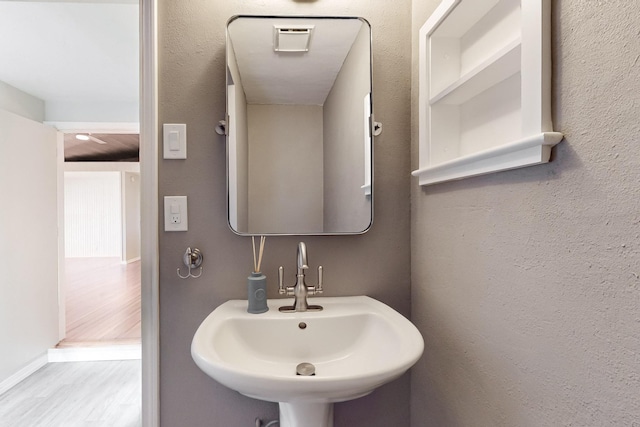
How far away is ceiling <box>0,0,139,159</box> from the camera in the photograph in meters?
1.70

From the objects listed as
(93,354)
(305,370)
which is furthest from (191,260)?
(93,354)

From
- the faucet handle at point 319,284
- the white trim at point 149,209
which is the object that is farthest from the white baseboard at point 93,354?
the faucet handle at point 319,284

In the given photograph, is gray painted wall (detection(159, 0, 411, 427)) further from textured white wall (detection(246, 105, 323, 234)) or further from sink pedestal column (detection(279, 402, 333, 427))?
sink pedestal column (detection(279, 402, 333, 427))

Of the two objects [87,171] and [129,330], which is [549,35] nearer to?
[129,330]

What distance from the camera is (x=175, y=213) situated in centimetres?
112

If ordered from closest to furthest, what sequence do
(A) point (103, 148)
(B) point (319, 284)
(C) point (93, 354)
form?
(B) point (319, 284) < (C) point (93, 354) < (A) point (103, 148)

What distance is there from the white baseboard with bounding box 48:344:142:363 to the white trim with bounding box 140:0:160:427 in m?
1.71

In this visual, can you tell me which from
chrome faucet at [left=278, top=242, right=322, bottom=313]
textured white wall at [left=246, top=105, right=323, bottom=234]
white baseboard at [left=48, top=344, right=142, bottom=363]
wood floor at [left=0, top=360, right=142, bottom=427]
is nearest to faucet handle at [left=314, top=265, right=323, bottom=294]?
chrome faucet at [left=278, top=242, right=322, bottom=313]

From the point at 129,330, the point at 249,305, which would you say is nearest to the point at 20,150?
the point at 129,330

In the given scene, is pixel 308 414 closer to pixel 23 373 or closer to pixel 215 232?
pixel 215 232

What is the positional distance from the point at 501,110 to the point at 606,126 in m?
0.32

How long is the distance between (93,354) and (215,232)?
220 centimetres

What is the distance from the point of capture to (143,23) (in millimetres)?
1078

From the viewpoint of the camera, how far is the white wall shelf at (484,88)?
1.94ft
